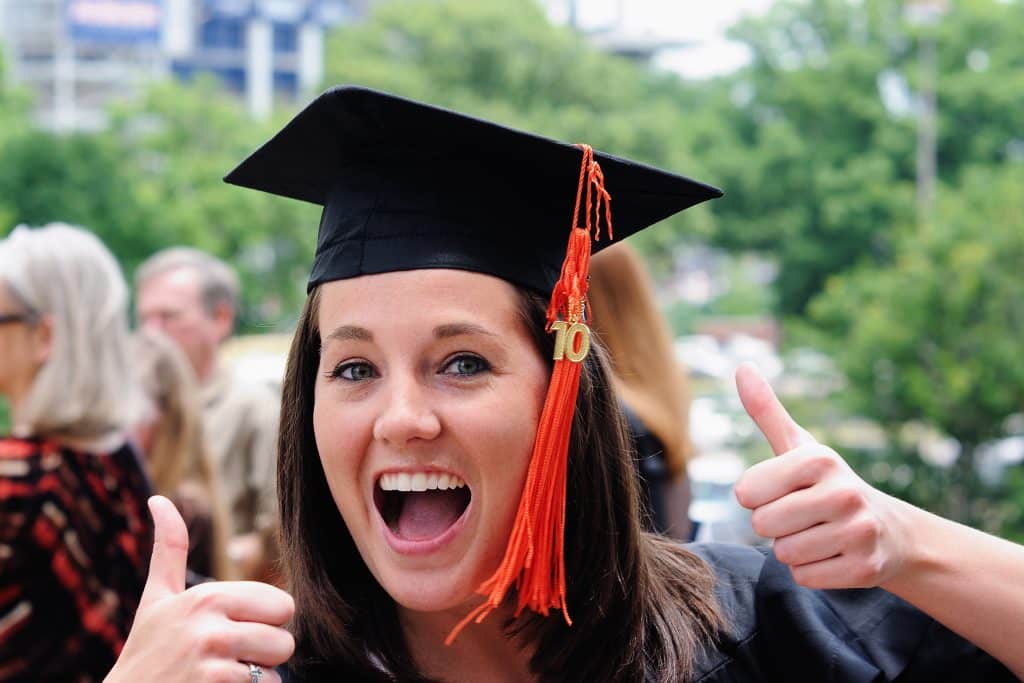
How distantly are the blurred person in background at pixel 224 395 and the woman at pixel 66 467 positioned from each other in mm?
1242

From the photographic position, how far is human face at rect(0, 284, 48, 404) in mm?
2996

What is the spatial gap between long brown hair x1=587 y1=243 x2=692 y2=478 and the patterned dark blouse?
134 cm

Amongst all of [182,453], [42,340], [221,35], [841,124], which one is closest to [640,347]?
[182,453]

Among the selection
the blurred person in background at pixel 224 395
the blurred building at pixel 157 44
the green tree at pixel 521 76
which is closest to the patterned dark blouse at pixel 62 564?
the blurred person in background at pixel 224 395

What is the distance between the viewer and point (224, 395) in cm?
457

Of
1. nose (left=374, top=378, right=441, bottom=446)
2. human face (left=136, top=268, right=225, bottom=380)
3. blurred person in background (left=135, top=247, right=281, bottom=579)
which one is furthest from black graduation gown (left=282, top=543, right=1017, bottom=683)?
human face (left=136, top=268, right=225, bottom=380)

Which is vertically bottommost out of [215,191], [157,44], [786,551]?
[786,551]

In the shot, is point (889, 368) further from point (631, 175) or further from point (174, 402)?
point (631, 175)

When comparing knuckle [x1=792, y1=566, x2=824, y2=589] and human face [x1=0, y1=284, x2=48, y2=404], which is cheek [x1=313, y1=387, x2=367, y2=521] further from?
human face [x1=0, y1=284, x2=48, y2=404]

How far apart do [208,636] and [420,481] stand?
0.32 meters

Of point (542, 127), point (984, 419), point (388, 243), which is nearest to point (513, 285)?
point (388, 243)

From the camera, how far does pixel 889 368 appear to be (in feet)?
34.1

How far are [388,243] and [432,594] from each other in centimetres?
46

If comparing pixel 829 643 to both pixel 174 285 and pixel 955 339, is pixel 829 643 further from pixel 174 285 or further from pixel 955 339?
pixel 955 339
